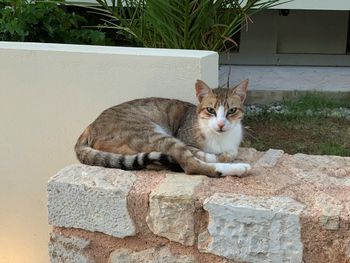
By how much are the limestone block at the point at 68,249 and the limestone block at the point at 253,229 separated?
1.94ft

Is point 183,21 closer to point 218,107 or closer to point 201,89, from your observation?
point 201,89

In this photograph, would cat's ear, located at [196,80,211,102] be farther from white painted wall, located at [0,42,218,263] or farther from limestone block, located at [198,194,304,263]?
limestone block, located at [198,194,304,263]

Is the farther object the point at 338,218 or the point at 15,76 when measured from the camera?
the point at 15,76

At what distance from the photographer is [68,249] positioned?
8.84ft

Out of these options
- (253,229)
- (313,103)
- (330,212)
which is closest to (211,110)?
(253,229)

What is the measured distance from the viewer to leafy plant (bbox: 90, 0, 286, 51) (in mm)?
3754

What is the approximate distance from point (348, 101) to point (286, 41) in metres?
2.45

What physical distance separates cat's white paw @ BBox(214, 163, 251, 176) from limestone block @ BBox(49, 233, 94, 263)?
27.6 inches

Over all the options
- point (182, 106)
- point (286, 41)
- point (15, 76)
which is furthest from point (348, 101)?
point (15, 76)

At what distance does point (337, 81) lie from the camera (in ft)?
22.7

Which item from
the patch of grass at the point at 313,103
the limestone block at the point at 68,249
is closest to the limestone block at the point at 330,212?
the limestone block at the point at 68,249

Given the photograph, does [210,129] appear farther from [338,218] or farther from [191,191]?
[338,218]

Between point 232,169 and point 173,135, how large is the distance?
0.56 m

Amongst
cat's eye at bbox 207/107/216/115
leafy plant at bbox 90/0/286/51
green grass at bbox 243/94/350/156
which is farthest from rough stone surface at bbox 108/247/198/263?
green grass at bbox 243/94/350/156
